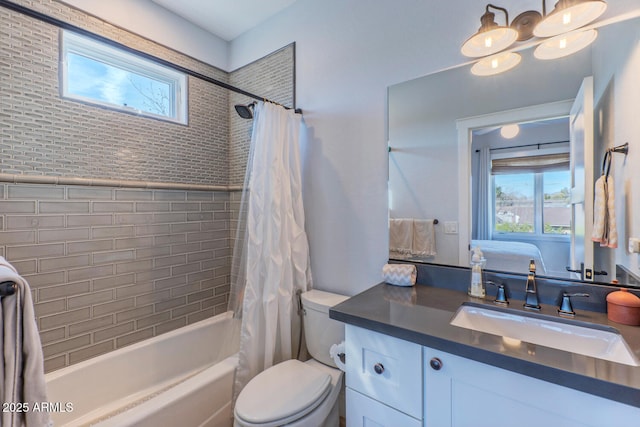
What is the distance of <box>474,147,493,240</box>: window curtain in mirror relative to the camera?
1326mm

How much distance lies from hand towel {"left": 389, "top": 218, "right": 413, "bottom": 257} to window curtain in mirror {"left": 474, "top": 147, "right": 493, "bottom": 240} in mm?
328

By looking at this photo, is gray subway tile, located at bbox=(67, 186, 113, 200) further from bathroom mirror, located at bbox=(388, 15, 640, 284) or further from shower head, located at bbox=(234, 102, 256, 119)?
bathroom mirror, located at bbox=(388, 15, 640, 284)

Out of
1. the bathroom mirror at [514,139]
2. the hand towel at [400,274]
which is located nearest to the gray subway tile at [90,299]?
the hand towel at [400,274]

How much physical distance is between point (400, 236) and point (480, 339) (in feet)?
2.47

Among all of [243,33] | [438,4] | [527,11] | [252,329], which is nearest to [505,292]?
[527,11]

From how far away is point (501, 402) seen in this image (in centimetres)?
79

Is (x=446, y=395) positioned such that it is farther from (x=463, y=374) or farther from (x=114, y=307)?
(x=114, y=307)

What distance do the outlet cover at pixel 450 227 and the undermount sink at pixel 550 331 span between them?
39cm

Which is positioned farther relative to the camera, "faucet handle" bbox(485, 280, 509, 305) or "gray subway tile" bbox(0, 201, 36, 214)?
"gray subway tile" bbox(0, 201, 36, 214)

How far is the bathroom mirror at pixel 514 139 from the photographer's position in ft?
3.39

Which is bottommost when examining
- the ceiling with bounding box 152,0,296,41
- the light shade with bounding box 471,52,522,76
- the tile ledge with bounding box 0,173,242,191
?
the tile ledge with bounding box 0,173,242,191

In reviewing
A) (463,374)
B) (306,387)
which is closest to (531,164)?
(463,374)

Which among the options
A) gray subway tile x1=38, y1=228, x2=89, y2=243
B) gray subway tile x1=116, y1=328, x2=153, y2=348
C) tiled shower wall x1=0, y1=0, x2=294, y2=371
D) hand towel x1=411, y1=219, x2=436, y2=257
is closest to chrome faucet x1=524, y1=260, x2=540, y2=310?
hand towel x1=411, y1=219, x2=436, y2=257

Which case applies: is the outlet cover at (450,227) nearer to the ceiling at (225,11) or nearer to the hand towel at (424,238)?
the hand towel at (424,238)
